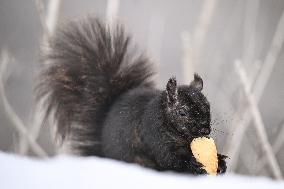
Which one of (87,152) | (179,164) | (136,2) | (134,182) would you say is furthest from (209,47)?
(134,182)

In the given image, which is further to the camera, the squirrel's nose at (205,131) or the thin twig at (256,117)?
the thin twig at (256,117)

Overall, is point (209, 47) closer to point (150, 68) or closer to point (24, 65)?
point (24, 65)

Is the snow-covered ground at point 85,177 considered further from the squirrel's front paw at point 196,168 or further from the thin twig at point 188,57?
the thin twig at point 188,57

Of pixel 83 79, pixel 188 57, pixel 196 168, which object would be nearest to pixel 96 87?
pixel 83 79

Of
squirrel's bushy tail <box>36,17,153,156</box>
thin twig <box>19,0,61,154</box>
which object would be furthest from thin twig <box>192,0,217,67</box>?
thin twig <box>19,0,61,154</box>

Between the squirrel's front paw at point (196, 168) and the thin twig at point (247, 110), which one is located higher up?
the thin twig at point (247, 110)

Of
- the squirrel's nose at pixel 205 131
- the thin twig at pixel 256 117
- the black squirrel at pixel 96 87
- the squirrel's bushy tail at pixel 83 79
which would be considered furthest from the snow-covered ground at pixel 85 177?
the thin twig at pixel 256 117
